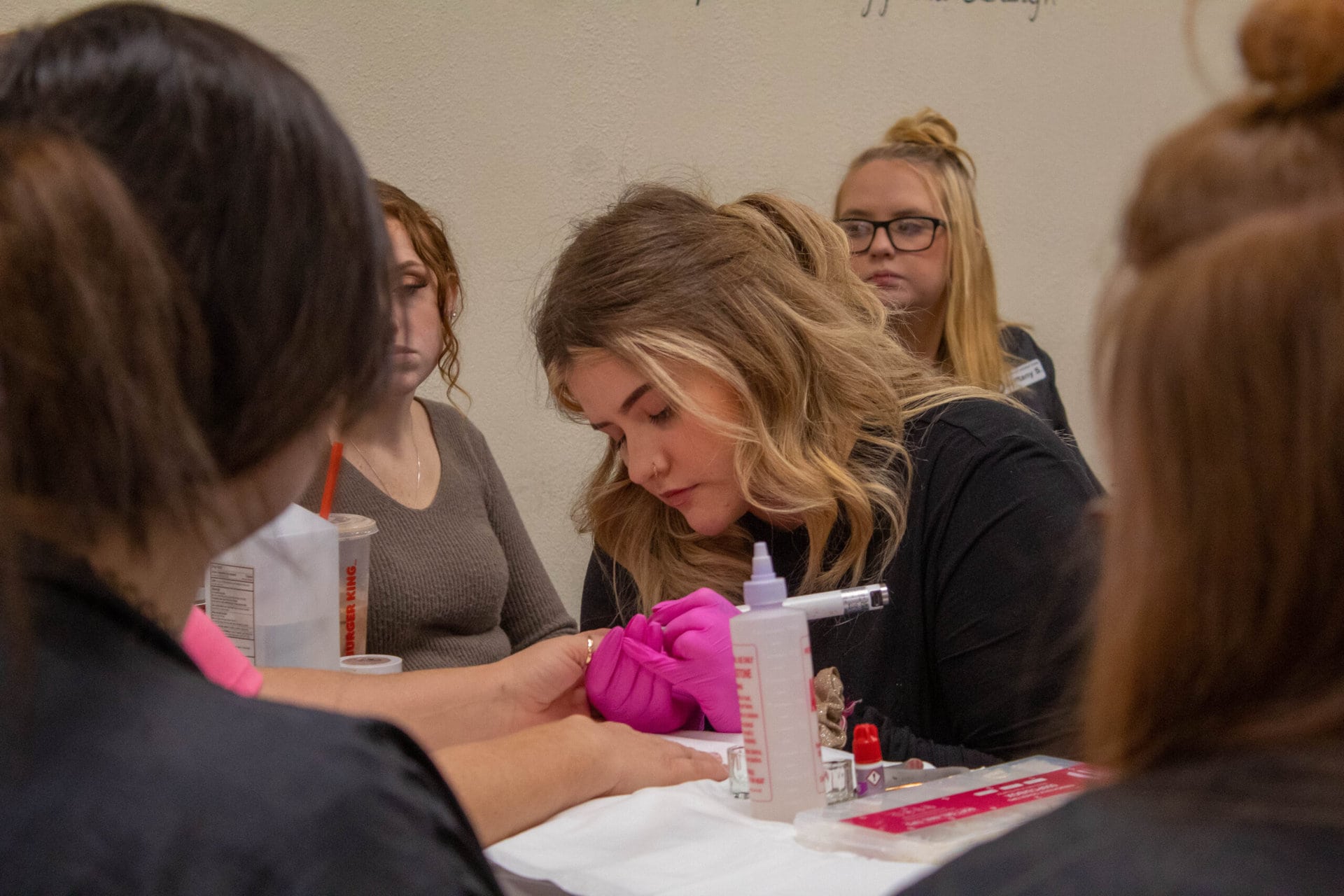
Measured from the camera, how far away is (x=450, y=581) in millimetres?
2025

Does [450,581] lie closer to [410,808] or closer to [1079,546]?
[1079,546]

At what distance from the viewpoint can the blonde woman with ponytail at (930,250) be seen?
2459 millimetres

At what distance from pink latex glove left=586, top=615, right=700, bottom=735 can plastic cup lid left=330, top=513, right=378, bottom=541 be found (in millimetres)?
350

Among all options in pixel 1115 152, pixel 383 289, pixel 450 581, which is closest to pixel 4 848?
pixel 383 289

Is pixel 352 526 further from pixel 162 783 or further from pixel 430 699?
pixel 162 783

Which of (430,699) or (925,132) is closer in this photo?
(430,699)

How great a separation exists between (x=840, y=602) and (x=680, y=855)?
0.96ft

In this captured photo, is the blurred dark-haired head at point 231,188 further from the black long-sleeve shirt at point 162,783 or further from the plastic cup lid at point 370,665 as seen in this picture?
the plastic cup lid at point 370,665

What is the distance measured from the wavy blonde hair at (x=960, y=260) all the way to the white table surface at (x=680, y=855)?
164 centimetres

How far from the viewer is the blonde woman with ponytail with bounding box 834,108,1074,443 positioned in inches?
96.8

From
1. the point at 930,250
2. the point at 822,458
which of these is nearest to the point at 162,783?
the point at 822,458

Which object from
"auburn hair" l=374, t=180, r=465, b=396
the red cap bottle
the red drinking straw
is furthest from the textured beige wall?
the red cap bottle

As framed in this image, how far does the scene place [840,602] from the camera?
1058mm

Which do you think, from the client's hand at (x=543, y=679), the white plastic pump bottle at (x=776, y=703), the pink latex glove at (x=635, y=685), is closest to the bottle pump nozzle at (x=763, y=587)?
the white plastic pump bottle at (x=776, y=703)
